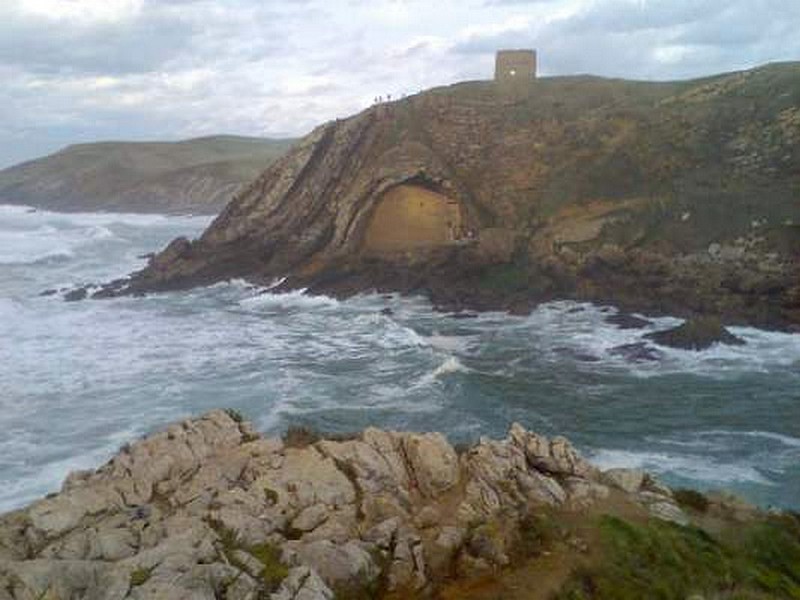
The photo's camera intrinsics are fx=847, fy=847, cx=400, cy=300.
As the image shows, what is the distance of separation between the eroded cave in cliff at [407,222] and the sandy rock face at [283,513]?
99.0 ft

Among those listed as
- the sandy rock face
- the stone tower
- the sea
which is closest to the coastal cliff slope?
the stone tower

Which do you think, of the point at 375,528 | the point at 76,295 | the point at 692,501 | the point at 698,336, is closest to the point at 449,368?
the point at 698,336

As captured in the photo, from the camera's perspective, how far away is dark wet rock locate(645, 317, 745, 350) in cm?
2802

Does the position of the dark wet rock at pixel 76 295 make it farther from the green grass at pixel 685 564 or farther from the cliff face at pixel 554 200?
the green grass at pixel 685 564

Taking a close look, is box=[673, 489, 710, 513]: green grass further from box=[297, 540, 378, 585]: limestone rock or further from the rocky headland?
box=[297, 540, 378, 585]: limestone rock

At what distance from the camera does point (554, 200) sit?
42.7 m

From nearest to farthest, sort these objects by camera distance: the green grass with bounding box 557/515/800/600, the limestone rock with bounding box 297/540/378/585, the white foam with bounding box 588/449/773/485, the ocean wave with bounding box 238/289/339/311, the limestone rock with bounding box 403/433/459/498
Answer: the limestone rock with bounding box 297/540/378/585, the green grass with bounding box 557/515/800/600, the limestone rock with bounding box 403/433/459/498, the white foam with bounding box 588/449/773/485, the ocean wave with bounding box 238/289/339/311

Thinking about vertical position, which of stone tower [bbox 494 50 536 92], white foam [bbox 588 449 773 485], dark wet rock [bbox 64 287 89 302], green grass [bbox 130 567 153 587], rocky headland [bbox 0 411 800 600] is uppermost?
stone tower [bbox 494 50 536 92]

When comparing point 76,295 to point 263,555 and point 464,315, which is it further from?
point 263,555

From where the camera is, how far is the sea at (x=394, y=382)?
66.8 ft

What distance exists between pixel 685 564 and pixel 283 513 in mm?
5549

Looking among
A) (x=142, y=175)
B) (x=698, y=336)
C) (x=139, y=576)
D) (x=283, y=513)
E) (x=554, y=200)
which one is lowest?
(x=698, y=336)

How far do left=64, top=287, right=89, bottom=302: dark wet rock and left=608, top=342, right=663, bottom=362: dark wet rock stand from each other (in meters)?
26.4

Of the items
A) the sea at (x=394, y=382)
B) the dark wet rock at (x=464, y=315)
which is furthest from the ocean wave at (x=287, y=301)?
the dark wet rock at (x=464, y=315)
